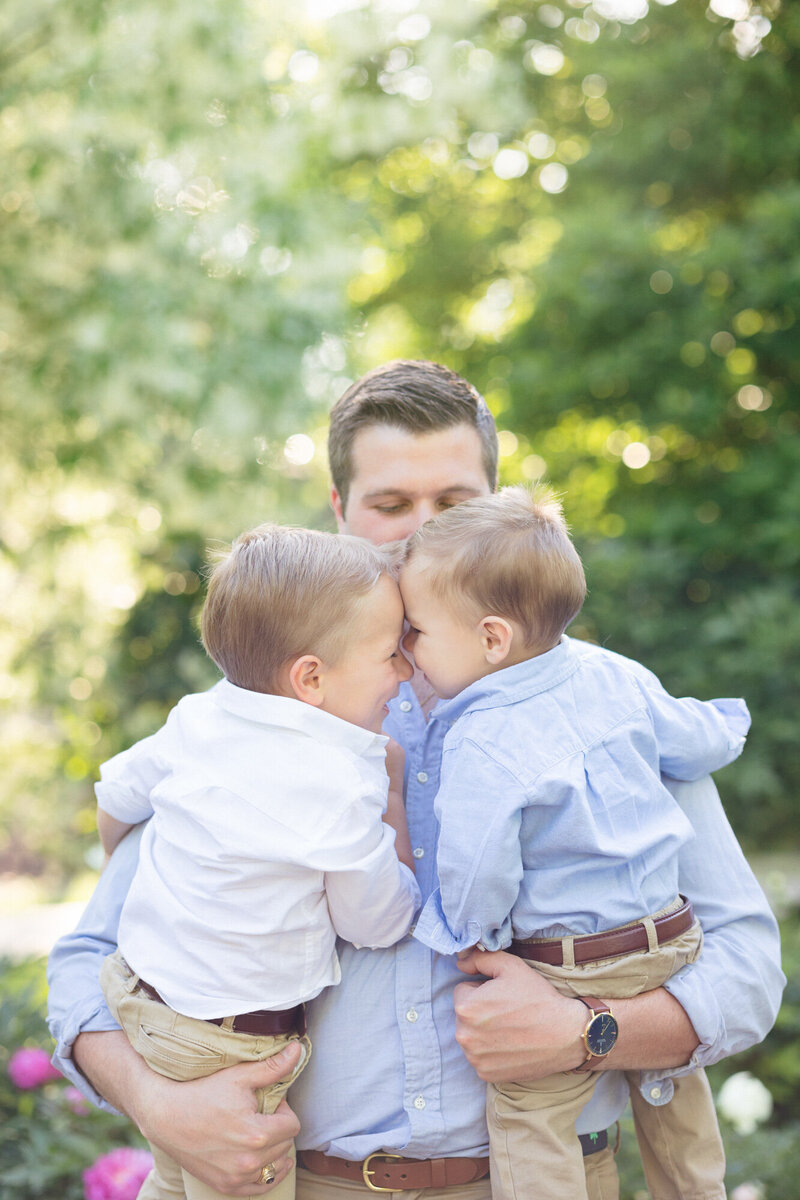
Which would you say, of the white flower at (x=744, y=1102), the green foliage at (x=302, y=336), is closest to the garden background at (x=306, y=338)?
the green foliage at (x=302, y=336)

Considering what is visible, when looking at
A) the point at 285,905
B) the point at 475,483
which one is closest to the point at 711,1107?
the point at 285,905

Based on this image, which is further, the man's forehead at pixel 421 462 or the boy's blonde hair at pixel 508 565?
the man's forehead at pixel 421 462

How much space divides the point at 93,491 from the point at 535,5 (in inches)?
284

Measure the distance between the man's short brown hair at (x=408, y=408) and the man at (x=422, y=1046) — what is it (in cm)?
63

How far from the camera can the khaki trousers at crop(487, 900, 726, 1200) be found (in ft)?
5.00

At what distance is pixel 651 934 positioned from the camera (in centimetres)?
160

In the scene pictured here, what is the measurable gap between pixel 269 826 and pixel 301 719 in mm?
169

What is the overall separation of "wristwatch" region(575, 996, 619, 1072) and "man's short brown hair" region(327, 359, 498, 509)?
3.59 ft

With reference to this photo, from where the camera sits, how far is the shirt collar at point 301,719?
1615 mm

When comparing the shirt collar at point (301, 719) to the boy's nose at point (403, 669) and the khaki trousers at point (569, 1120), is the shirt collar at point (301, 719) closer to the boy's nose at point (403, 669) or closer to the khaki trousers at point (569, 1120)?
the boy's nose at point (403, 669)

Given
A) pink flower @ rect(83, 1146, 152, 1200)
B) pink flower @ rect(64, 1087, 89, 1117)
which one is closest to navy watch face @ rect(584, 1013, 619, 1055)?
pink flower @ rect(83, 1146, 152, 1200)

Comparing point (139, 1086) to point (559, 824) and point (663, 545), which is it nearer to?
point (559, 824)

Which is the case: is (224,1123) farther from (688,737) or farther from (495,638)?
(688,737)

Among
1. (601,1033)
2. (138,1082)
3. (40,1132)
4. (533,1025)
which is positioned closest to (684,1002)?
(601,1033)
